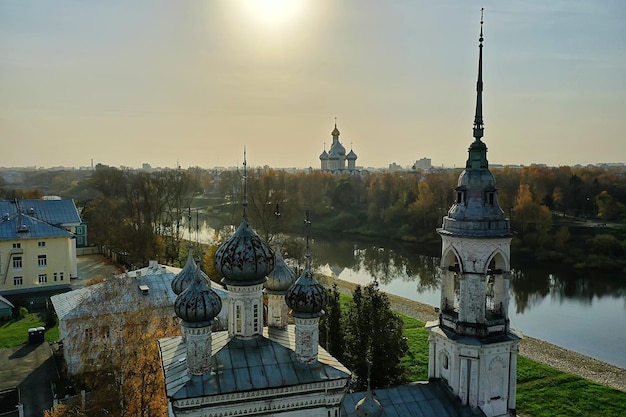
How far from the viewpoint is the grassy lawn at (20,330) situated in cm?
1978

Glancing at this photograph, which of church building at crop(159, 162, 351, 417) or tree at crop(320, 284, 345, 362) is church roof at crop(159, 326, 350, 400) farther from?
tree at crop(320, 284, 345, 362)

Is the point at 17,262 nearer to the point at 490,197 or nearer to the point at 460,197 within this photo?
the point at 460,197

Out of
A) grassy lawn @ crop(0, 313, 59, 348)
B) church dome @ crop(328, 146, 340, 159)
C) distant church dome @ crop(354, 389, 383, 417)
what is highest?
church dome @ crop(328, 146, 340, 159)

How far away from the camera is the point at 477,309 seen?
10.3 m

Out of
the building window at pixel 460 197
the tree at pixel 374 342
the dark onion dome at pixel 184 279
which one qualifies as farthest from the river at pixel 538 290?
the dark onion dome at pixel 184 279

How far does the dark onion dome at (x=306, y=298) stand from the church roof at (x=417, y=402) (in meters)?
2.55

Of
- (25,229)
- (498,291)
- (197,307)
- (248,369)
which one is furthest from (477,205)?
(25,229)

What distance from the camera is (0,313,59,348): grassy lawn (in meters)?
19.8

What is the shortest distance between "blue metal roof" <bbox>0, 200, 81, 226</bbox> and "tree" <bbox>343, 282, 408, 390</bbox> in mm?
23041

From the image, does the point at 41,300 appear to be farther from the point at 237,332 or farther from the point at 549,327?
the point at 549,327

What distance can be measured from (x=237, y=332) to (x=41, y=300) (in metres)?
21.3

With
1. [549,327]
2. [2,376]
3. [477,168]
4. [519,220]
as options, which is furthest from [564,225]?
[2,376]

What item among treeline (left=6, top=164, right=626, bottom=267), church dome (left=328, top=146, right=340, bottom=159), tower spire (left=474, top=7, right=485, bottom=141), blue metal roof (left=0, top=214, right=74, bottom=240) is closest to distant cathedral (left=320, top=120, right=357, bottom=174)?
church dome (left=328, top=146, right=340, bottom=159)

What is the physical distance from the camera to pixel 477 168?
35.6 ft
